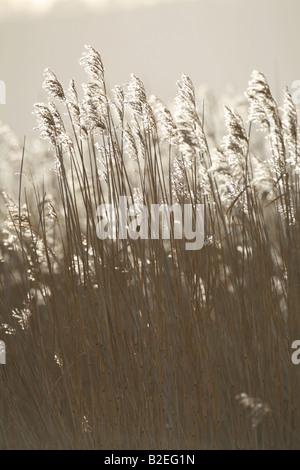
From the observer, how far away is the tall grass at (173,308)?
230cm

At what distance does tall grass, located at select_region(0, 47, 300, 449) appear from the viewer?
2.30 meters

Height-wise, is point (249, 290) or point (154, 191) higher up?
point (154, 191)

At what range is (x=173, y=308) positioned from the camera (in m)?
2.33

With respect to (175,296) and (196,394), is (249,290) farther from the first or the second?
(196,394)

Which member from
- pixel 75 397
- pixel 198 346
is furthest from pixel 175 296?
pixel 75 397

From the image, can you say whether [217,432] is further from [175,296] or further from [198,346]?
[175,296]

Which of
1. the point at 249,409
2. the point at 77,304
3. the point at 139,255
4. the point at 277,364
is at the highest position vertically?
the point at 139,255

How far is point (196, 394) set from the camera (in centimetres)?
231

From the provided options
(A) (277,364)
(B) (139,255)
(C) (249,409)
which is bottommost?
(C) (249,409)

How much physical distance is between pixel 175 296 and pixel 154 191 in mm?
380

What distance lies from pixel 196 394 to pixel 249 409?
0.19m

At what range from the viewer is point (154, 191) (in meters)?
2.40
